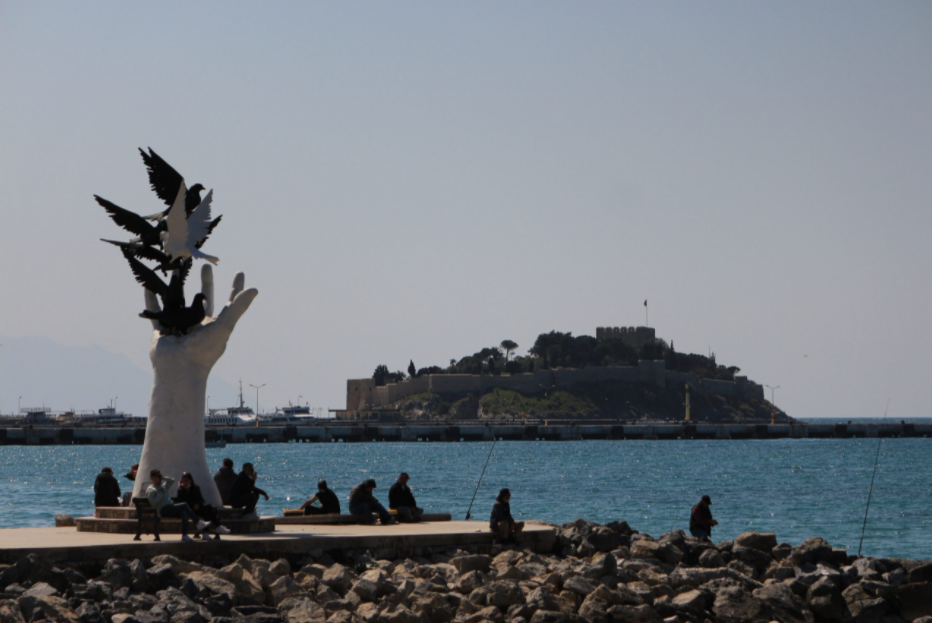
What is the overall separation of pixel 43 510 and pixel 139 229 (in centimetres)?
1671

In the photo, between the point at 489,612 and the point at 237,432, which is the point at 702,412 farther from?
the point at 489,612

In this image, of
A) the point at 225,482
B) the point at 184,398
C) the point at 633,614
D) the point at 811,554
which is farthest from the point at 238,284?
the point at 811,554

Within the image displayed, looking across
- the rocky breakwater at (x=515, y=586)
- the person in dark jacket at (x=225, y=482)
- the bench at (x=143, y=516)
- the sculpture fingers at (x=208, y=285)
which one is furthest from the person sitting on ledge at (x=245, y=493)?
the sculpture fingers at (x=208, y=285)

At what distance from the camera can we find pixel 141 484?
15273 millimetres

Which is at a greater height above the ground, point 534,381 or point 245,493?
point 534,381

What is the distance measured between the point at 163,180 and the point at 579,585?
25.8 ft

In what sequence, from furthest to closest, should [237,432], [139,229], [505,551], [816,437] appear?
[816,437] → [237,432] → [139,229] → [505,551]

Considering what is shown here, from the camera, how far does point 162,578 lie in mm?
12242

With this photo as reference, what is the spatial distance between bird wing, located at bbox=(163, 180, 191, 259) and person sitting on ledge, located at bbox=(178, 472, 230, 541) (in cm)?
334

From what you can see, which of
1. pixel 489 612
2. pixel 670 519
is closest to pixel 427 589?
pixel 489 612

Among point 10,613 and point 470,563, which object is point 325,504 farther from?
point 10,613

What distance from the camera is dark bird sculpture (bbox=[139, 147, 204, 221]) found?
1638 cm

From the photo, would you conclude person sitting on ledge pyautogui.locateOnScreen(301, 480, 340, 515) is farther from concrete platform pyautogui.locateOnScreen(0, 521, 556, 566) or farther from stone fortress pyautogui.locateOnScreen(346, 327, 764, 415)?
stone fortress pyautogui.locateOnScreen(346, 327, 764, 415)

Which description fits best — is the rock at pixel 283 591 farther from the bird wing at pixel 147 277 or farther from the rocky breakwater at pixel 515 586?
the bird wing at pixel 147 277
